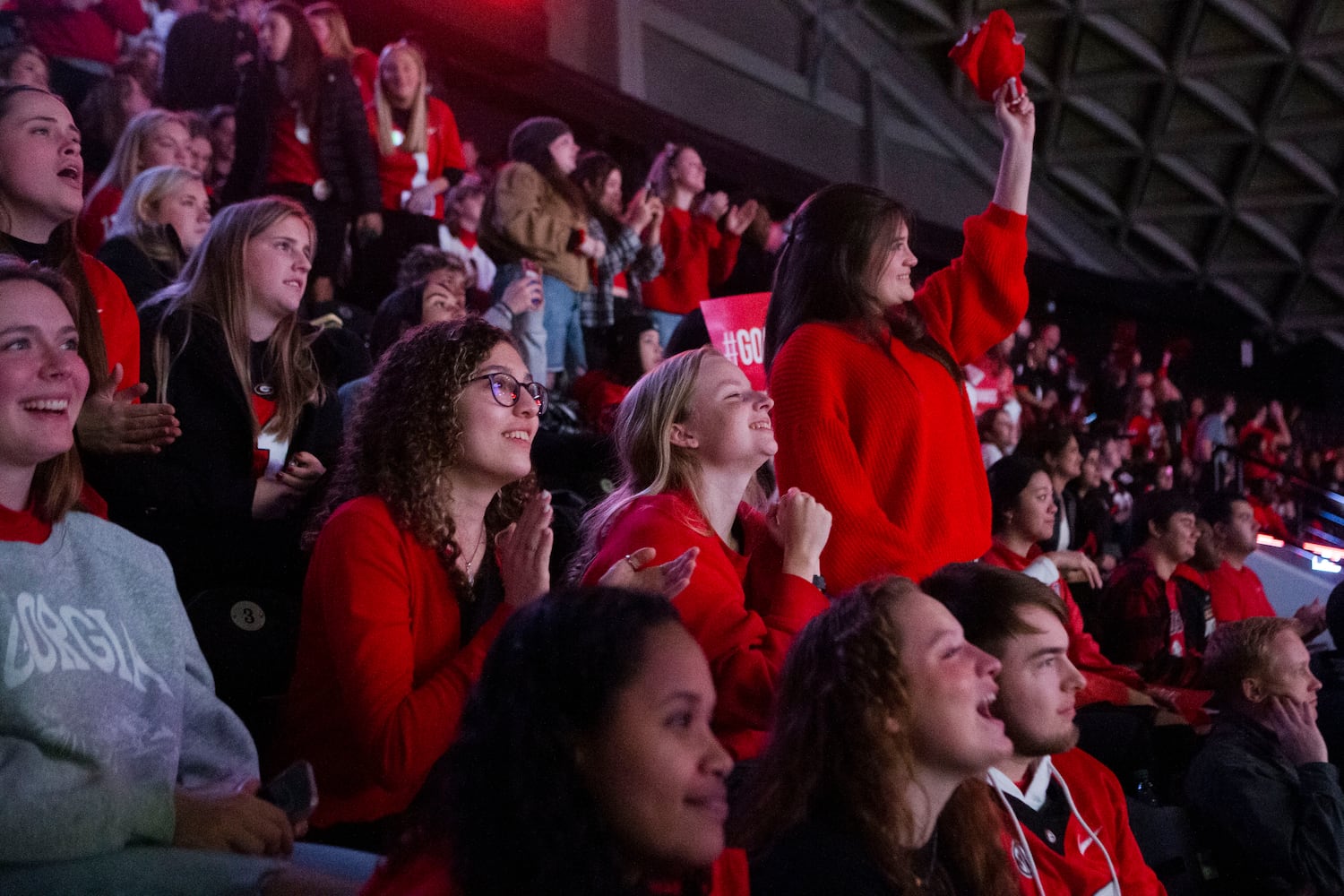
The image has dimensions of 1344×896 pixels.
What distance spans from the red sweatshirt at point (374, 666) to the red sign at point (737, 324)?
1.76 meters

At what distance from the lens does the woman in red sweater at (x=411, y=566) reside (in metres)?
2.00

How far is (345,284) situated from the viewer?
17.8 ft

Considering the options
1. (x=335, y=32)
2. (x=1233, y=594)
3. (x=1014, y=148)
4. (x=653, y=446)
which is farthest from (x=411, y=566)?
(x=1233, y=594)

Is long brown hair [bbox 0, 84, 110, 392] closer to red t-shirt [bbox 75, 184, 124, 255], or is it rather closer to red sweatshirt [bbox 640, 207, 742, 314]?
red t-shirt [bbox 75, 184, 124, 255]

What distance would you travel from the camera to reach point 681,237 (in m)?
6.50

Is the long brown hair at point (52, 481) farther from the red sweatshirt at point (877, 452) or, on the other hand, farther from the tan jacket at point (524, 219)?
the tan jacket at point (524, 219)

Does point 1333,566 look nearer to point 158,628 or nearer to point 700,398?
point 700,398

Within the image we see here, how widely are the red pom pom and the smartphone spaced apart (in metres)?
2.16

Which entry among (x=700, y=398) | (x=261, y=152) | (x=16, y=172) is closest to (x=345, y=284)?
(x=261, y=152)

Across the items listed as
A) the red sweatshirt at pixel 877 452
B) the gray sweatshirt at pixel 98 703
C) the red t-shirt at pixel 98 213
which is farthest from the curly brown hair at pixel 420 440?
the red t-shirt at pixel 98 213

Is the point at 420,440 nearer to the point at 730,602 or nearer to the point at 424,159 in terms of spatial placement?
the point at 730,602

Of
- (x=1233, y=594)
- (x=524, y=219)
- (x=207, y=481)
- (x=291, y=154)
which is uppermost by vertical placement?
(x=291, y=154)

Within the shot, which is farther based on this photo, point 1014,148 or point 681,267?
point 681,267

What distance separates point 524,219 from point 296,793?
145 inches
